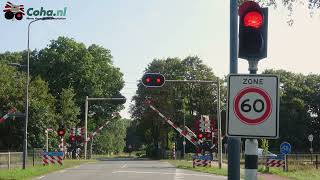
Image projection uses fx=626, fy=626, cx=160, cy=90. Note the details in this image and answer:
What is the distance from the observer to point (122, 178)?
30.0 m

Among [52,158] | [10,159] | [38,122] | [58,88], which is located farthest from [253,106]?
[58,88]

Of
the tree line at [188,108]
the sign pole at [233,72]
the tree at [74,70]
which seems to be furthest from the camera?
the tree line at [188,108]

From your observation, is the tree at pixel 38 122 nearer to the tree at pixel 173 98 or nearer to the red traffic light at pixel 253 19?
the tree at pixel 173 98

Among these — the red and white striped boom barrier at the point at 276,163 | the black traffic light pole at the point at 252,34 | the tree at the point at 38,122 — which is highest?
the black traffic light pole at the point at 252,34

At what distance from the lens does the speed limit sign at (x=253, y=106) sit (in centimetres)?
637

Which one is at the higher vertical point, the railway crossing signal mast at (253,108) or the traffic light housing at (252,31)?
the traffic light housing at (252,31)

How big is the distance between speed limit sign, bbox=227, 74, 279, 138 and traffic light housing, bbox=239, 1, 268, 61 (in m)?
0.54

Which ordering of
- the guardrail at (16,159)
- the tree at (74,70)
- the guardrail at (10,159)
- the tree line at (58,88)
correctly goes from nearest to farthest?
the guardrail at (10,159)
the guardrail at (16,159)
the tree line at (58,88)
the tree at (74,70)

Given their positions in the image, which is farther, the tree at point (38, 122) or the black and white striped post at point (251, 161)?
the tree at point (38, 122)

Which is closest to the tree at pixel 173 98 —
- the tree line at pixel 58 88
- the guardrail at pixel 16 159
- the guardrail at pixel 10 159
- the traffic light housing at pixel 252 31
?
the tree line at pixel 58 88

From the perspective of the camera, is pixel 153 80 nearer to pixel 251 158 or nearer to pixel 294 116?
pixel 251 158

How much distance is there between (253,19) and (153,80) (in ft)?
76.7

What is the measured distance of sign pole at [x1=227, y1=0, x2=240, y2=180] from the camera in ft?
24.6

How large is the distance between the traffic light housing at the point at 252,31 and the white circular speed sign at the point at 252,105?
2.06 feet
